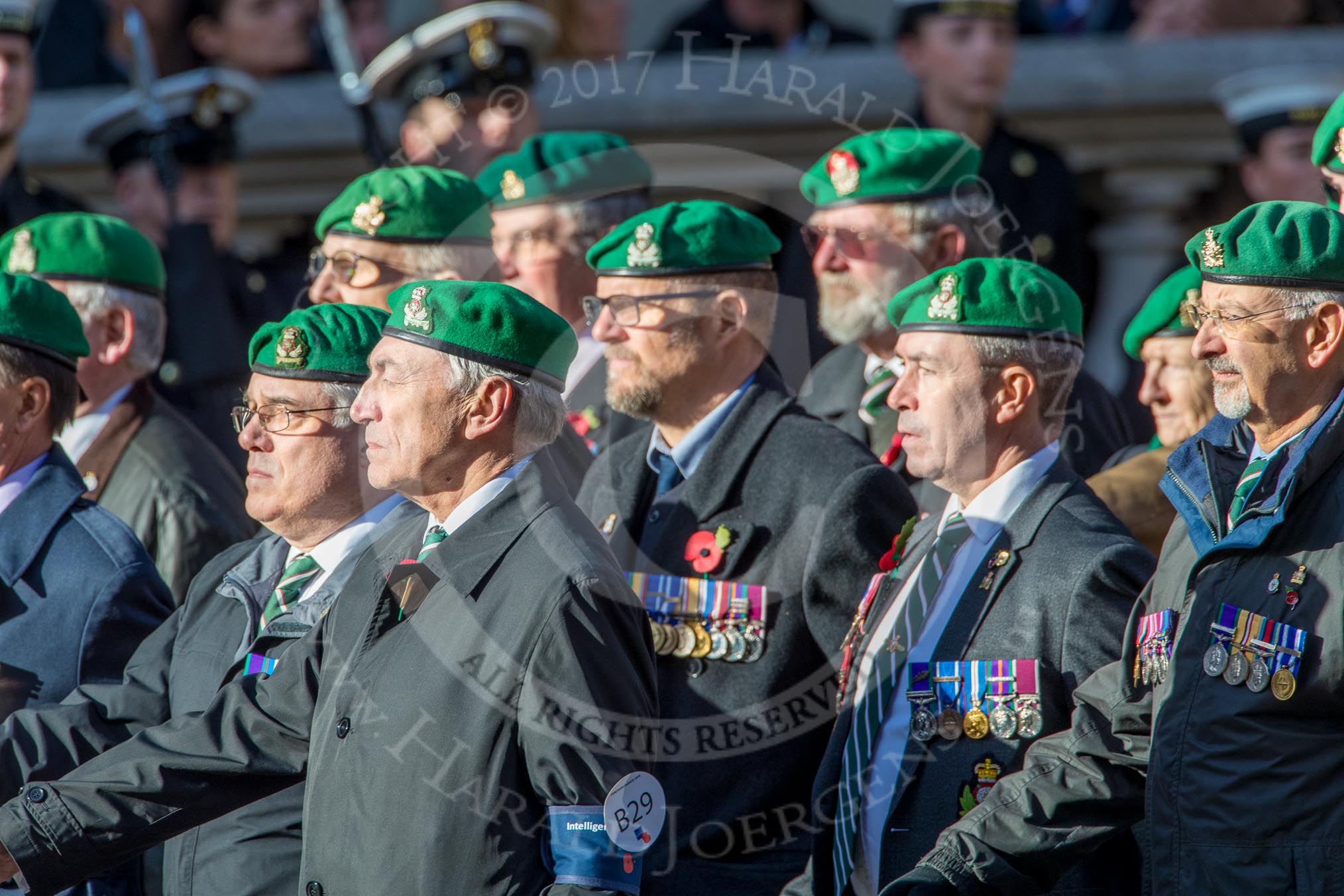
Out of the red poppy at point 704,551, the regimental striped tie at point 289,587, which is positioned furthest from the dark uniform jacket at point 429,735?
the red poppy at point 704,551

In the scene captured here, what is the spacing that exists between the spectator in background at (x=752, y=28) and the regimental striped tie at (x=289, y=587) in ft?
14.5

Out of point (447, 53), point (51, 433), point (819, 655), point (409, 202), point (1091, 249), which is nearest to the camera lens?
point (819, 655)

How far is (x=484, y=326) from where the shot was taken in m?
3.71

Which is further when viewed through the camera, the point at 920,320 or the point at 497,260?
the point at 497,260

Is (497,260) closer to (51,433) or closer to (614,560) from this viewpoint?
(51,433)

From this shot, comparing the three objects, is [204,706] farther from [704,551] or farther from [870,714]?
[870,714]

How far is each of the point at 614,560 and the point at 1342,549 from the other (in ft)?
4.10

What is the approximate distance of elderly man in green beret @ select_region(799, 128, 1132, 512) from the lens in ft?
17.0

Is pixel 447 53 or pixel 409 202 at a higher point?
pixel 447 53

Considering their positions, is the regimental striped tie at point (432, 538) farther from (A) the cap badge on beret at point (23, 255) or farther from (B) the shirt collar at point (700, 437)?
(A) the cap badge on beret at point (23, 255)

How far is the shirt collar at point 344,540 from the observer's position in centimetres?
416

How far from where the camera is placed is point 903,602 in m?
4.03

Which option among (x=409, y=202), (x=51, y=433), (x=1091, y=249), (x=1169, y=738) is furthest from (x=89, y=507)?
(x=1091, y=249)

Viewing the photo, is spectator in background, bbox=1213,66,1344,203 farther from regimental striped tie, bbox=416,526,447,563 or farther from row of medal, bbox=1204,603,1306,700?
regimental striped tie, bbox=416,526,447,563
